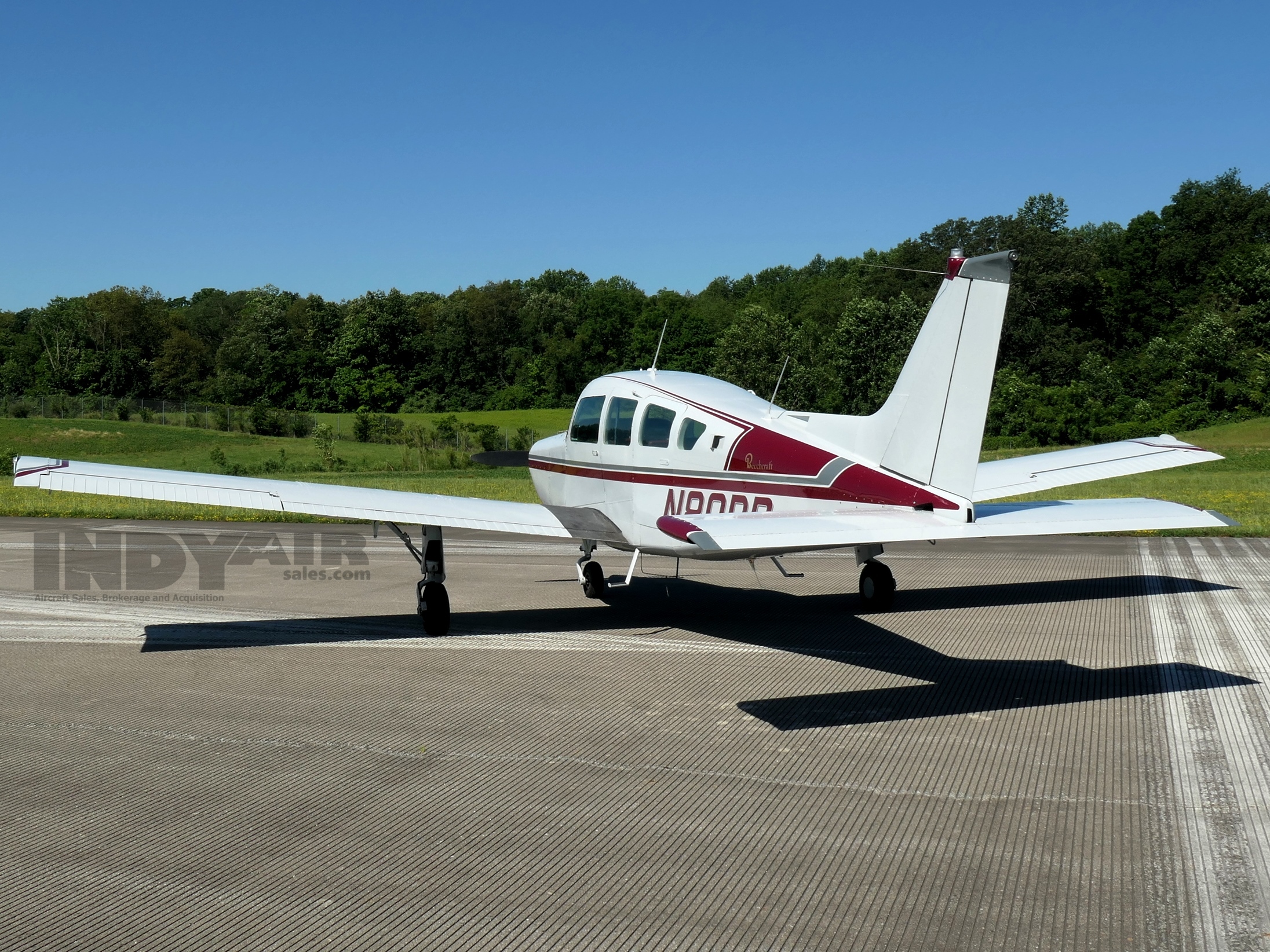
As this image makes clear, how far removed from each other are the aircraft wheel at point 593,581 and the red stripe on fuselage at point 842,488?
240 cm

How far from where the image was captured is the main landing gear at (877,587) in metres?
12.6

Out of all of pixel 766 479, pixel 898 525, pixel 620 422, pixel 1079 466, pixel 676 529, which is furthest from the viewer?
pixel 1079 466

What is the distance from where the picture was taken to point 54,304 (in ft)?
415

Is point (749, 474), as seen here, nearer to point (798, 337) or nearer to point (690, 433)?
point (690, 433)

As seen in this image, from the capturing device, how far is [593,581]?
13.6 meters

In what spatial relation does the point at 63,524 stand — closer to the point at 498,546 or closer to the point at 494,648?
the point at 498,546

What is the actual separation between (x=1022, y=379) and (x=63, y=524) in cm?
5873

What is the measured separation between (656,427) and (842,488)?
243cm

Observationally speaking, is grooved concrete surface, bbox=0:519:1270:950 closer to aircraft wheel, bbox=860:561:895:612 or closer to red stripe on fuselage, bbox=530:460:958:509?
aircraft wheel, bbox=860:561:895:612

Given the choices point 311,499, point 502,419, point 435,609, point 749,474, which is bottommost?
point 435,609

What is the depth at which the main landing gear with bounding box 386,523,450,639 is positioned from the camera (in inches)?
448

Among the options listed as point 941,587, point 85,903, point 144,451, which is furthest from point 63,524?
point 144,451

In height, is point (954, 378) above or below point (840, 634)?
above

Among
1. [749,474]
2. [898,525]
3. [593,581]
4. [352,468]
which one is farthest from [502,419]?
[898,525]
